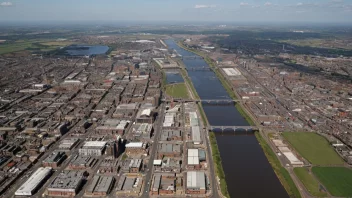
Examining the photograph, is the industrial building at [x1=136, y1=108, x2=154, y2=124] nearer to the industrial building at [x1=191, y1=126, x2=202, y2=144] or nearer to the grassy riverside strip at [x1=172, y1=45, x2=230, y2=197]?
the industrial building at [x1=191, y1=126, x2=202, y2=144]

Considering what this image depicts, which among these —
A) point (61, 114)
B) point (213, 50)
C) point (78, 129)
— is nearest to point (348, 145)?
point (78, 129)

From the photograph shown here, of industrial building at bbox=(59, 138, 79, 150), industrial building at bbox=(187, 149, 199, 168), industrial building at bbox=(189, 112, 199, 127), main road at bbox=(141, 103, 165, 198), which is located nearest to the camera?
main road at bbox=(141, 103, 165, 198)

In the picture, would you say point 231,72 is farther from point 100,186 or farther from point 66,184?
point 66,184

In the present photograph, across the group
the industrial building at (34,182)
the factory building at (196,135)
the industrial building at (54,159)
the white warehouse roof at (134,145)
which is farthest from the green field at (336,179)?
the industrial building at (34,182)

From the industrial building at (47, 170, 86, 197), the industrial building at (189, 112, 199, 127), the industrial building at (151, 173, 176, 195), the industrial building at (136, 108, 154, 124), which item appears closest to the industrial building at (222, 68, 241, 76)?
the industrial building at (189, 112, 199, 127)

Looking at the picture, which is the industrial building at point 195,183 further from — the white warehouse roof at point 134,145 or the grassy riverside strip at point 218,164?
the white warehouse roof at point 134,145
